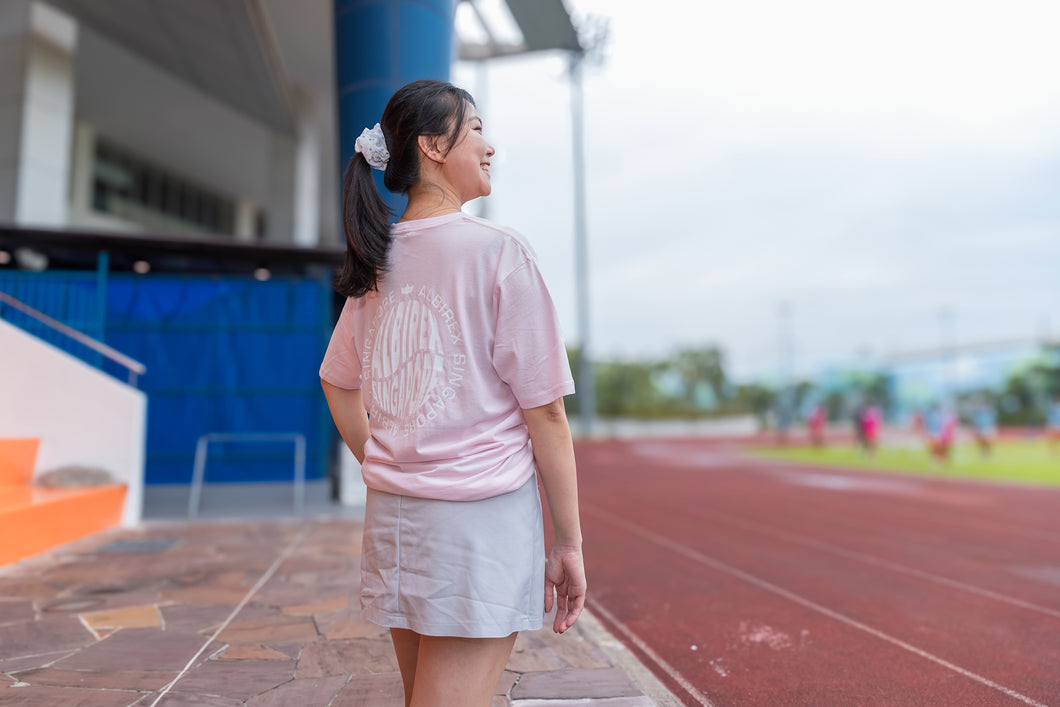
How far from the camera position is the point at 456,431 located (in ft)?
4.19

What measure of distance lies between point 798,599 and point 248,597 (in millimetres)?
3185

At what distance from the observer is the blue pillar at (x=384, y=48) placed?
7184 mm

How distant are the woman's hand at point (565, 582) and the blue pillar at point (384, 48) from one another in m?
6.60

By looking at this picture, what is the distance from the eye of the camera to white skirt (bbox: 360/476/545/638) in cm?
123

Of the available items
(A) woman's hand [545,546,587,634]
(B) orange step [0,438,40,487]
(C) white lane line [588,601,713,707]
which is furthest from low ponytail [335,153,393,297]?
(B) orange step [0,438,40,487]

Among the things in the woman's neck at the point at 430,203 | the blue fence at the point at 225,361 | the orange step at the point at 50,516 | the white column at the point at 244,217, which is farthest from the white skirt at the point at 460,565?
Result: the white column at the point at 244,217

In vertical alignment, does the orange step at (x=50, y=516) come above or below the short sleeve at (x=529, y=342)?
below

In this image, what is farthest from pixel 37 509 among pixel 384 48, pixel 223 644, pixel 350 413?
pixel 384 48

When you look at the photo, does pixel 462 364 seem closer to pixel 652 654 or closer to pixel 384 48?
pixel 652 654

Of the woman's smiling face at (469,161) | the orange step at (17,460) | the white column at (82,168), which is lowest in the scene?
the orange step at (17,460)

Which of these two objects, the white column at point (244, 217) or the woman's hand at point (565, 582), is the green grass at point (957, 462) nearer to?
the woman's hand at point (565, 582)

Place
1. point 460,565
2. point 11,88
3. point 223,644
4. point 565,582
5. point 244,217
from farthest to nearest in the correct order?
point 244,217 < point 11,88 < point 223,644 < point 565,582 < point 460,565

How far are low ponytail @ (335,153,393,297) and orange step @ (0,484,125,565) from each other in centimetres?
457

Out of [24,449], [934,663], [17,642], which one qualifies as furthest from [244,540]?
[934,663]
